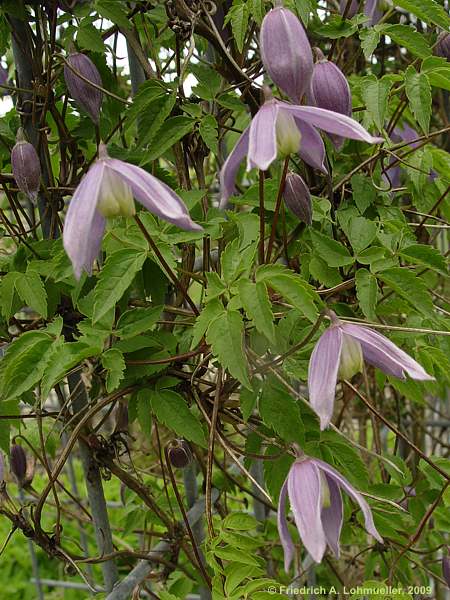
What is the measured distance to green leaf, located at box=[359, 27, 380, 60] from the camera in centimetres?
81

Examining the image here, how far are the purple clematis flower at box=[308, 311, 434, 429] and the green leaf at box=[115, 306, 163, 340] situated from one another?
0.21 metres

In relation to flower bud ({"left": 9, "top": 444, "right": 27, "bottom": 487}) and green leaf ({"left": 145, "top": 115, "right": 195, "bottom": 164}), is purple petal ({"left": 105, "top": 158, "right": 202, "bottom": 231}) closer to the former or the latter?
green leaf ({"left": 145, "top": 115, "right": 195, "bottom": 164})

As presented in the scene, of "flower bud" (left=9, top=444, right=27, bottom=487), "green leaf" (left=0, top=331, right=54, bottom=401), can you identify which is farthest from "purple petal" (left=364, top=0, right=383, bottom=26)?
"flower bud" (left=9, top=444, right=27, bottom=487)

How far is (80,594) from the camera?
2.38m

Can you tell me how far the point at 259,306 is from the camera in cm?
64

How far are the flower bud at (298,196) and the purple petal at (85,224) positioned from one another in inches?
9.8

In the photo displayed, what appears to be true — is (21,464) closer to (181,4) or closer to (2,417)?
(2,417)

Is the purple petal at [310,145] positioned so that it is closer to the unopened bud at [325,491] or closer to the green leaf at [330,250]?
the green leaf at [330,250]

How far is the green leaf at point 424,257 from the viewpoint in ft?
2.68

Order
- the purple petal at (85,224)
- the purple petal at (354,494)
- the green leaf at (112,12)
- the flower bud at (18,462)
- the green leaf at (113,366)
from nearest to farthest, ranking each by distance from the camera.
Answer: the purple petal at (85,224) → the purple petal at (354,494) → the green leaf at (113,366) → the green leaf at (112,12) → the flower bud at (18,462)

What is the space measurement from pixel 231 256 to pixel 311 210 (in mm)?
131

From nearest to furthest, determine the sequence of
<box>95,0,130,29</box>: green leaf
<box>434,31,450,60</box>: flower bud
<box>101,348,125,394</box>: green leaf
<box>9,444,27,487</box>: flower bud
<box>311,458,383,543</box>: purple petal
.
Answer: <box>311,458,383,543</box>: purple petal
<box>101,348,125,394</box>: green leaf
<box>95,0,130,29</box>: green leaf
<box>434,31,450,60</box>: flower bud
<box>9,444,27,487</box>: flower bud

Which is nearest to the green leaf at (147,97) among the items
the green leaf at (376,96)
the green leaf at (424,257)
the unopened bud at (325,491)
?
the green leaf at (376,96)

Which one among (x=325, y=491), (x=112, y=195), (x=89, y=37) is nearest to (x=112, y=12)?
(x=89, y=37)
